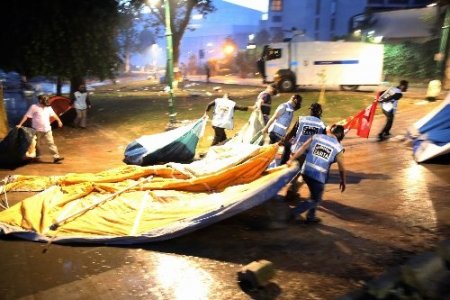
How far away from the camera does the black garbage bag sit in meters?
9.16

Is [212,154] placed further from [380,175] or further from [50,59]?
[50,59]

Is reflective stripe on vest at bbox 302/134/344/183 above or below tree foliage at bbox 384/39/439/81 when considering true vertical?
below

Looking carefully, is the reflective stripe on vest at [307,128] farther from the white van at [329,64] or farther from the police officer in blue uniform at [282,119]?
the white van at [329,64]

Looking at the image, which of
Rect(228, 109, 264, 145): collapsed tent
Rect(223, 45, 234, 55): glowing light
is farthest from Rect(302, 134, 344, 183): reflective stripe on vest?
Rect(223, 45, 234, 55): glowing light

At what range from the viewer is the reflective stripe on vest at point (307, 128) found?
6.61 m

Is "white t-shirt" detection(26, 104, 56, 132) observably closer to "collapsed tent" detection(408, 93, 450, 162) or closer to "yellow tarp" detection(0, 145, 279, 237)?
"yellow tarp" detection(0, 145, 279, 237)

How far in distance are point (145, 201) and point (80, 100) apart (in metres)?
9.65

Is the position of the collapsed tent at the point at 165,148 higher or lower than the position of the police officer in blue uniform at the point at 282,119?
lower

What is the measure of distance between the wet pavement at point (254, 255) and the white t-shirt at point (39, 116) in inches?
117

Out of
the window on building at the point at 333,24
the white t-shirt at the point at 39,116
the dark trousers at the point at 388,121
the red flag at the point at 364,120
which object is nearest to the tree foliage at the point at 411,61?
the dark trousers at the point at 388,121

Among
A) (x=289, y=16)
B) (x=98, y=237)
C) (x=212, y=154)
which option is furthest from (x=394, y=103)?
(x=289, y=16)

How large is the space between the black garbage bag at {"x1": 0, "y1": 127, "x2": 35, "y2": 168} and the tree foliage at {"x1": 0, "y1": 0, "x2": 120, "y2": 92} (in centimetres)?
671

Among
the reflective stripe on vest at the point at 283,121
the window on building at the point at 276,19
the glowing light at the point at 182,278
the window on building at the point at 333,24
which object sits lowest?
the glowing light at the point at 182,278

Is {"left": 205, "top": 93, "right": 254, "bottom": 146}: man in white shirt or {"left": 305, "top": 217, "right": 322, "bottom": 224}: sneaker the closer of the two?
{"left": 305, "top": 217, "right": 322, "bottom": 224}: sneaker
